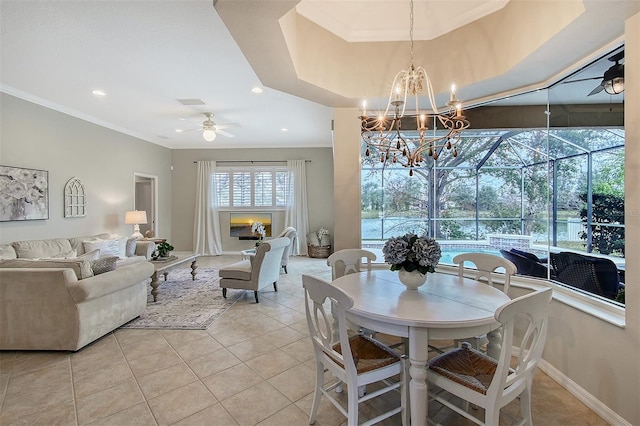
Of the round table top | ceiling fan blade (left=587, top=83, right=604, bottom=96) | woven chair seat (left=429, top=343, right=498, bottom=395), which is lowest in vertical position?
woven chair seat (left=429, top=343, right=498, bottom=395)

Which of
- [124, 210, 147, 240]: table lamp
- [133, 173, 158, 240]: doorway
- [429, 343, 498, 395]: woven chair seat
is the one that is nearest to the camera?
[429, 343, 498, 395]: woven chair seat

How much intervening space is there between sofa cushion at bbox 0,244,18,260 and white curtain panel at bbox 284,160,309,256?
5054 millimetres

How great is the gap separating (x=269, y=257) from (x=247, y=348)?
1.56 meters

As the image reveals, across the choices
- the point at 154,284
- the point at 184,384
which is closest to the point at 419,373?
the point at 184,384

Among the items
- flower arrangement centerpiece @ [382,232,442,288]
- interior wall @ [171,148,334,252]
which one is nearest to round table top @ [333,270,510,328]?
flower arrangement centerpiece @ [382,232,442,288]

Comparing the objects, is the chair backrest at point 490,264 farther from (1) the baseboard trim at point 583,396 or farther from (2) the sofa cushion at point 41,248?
(2) the sofa cushion at point 41,248

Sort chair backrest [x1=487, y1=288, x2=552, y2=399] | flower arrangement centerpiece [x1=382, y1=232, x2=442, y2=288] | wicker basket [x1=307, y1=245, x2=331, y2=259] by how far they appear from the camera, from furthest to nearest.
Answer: wicker basket [x1=307, y1=245, x2=331, y2=259] < flower arrangement centerpiece [x1=382, y1=232, x2=442, y2=288] < chair backrest [x1=487, y1=288, x2=552, y2=399]

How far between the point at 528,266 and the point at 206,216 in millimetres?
7187

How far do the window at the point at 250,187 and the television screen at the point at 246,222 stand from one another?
0.81 ft

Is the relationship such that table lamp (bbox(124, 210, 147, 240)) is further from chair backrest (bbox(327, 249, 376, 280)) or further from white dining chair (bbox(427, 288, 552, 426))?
white dining chair (bbox(427, 288, 552, 426))

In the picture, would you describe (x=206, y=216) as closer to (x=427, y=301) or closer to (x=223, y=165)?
(x=223, y=165)

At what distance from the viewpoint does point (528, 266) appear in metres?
2.92

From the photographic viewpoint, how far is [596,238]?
234cm

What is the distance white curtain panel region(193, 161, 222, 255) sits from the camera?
7.91 meters
